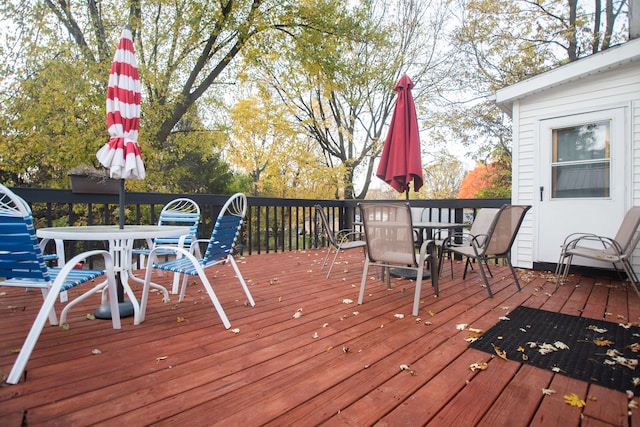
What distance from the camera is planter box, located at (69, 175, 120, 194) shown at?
3607mm

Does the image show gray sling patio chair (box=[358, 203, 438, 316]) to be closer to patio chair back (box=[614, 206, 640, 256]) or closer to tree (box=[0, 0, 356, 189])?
patio chair back (box=[614, 206, 640, 256])

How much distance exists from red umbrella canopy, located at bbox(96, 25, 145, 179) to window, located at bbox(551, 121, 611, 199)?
15.3 feet

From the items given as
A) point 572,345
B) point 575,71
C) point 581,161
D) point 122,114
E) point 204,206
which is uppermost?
point 575,71

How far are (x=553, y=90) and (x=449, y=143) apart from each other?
8.84 m

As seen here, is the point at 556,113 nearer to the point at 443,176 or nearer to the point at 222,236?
the point at 222,236

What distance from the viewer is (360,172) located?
14125 mm

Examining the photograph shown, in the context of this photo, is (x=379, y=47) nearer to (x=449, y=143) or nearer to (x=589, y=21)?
(x=449, y=143)

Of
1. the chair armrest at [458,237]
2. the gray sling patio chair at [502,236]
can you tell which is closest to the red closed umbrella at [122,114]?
the chair armrest at [458,237]

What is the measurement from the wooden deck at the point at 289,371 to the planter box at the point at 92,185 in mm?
1275

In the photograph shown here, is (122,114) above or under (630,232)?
above

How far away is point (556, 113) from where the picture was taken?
421cm

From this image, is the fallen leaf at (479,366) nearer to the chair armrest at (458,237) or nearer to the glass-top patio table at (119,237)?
the chair armrest at (458,237)

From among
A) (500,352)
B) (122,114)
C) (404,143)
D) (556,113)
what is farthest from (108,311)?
(556,113)

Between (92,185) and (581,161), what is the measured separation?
5679mm
